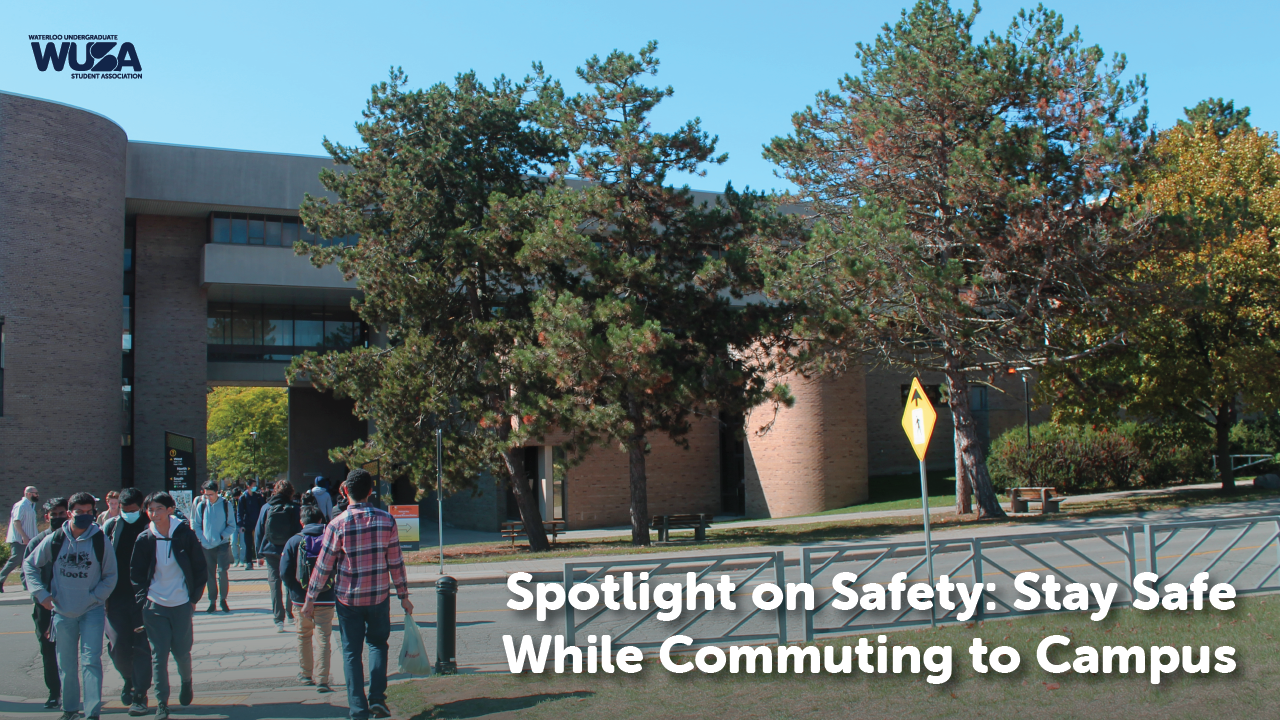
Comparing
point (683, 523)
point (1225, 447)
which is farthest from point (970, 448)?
point (1225, 447)

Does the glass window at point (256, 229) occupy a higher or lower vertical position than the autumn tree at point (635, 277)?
higher

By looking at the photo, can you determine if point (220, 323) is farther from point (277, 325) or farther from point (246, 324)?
point (277, 325)

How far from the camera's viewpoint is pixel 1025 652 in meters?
8.16

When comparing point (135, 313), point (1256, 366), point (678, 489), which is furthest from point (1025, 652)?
point (135, 313)

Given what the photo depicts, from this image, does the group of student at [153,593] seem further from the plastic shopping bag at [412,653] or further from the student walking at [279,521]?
the student walking at [279,521]

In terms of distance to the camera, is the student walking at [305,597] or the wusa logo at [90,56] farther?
the wusa logo at [90,56]

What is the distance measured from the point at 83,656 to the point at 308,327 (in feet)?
121

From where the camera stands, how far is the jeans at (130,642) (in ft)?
24.8

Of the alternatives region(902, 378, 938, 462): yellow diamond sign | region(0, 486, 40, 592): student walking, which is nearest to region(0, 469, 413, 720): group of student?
region(902, 378, 938, 462): yellow diamond sign

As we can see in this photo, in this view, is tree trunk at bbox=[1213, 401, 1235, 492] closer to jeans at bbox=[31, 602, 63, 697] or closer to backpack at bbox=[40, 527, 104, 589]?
backpack at bbox=[40, 527, 104, 589]

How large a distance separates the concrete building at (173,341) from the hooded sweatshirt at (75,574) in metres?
22.9

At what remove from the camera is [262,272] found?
35.9 meters

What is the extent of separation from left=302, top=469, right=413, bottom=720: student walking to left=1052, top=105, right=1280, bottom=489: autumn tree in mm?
21879

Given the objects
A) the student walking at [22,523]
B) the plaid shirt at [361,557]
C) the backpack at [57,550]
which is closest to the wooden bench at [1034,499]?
the plaid shirt at [361,557]
